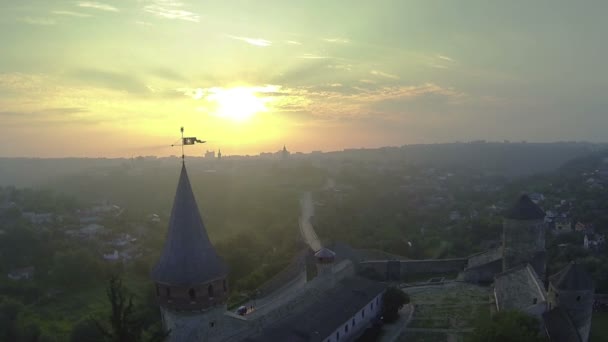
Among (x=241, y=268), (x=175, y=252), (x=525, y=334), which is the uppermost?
(x=175, y=252)

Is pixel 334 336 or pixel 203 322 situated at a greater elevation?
pixel 203 322

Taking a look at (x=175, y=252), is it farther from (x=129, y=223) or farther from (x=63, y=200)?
(x=63, y=200)

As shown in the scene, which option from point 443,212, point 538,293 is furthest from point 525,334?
point 443,212

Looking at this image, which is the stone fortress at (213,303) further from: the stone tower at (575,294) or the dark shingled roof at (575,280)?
the dark shingled roof at (575,280)

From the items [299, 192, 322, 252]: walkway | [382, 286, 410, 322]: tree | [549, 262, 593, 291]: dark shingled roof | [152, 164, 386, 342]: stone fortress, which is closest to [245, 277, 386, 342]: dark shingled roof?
[152, 164, 386, 342]: stone fortress

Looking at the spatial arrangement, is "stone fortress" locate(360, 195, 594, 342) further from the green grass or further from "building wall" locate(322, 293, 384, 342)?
"building wall" locate(322, 293, 384, 342)
